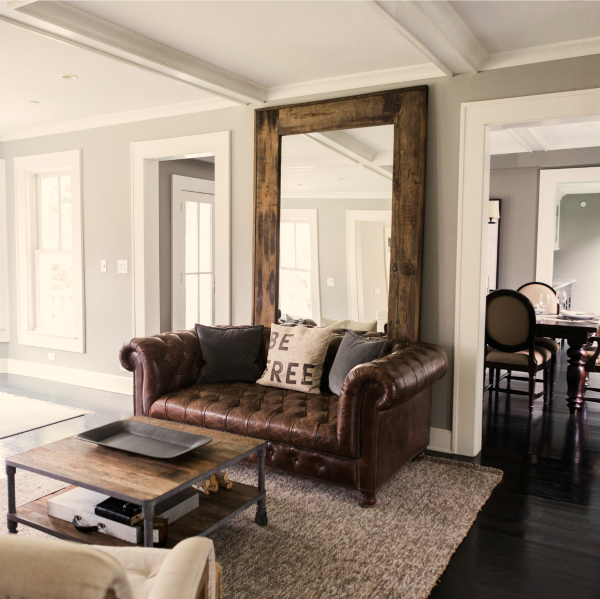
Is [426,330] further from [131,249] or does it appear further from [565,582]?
[131,249]

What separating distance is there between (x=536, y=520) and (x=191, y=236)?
14.7 ft

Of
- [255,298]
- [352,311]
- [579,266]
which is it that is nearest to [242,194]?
[255,298]

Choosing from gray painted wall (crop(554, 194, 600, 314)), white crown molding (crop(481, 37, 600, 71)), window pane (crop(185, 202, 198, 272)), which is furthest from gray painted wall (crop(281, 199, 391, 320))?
gray painted wall (crop(554, 194, 600, 314))

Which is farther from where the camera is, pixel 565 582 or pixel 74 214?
pixel 74 214

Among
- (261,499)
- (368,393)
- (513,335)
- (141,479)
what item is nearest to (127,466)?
(141,479)

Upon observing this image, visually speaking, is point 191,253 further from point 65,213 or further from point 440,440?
point 440,440

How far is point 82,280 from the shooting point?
5617 mm

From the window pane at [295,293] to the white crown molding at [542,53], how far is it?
1860mm

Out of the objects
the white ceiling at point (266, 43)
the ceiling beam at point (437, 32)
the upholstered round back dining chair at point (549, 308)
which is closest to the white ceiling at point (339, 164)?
the white ceiling at point (266, 43)

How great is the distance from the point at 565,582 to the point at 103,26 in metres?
3.49

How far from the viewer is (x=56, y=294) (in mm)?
6117

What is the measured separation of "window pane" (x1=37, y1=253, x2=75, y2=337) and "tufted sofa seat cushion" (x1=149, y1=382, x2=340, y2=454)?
2849 millimetres

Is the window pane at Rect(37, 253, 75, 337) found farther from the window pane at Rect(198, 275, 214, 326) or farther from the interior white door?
the window pane at Rect(198, 275, 214, 326)

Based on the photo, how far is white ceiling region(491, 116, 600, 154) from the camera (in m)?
5.64
